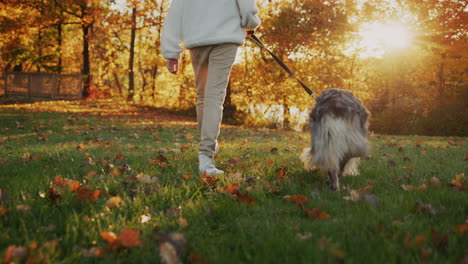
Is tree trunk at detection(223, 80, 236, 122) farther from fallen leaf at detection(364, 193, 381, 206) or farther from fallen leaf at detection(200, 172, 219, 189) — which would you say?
fallen leaf at detection(364, 193, 381, 206)

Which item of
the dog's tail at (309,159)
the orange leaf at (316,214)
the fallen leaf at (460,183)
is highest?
the dog's tail at (309,159)

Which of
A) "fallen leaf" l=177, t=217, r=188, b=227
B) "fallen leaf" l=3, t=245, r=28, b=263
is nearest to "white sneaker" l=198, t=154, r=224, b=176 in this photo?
"fallen leaf" l=177, t=217, r=188, b=227

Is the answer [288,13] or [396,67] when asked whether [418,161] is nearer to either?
[288,13]

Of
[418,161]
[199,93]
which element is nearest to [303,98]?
[418,161]

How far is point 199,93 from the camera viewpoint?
3463 millimetres

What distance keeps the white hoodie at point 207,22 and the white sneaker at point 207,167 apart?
1051 mm

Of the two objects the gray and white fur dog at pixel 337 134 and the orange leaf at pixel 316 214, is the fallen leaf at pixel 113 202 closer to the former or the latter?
the orange leaf at pixel 316 214

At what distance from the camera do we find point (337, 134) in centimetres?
242

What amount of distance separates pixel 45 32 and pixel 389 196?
88.9 ft

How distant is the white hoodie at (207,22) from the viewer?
3.04 metres

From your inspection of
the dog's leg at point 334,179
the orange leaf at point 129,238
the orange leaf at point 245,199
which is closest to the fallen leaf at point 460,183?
the dog's leg at point 334,179

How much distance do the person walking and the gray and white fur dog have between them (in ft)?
3.24

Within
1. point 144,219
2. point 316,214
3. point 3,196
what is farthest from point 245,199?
point 3,196

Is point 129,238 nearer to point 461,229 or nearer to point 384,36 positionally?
point 461,229
